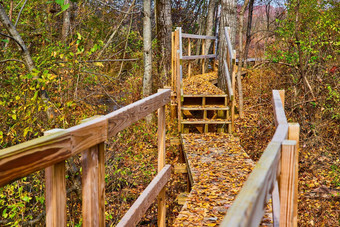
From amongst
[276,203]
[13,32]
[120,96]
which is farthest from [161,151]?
[120,96]

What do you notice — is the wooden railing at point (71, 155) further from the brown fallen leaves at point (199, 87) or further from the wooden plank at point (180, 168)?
the brown fallen leaves at point (199, 87)

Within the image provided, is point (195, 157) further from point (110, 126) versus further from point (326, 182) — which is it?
point (110, 126)

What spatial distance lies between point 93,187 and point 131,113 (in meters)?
0.90

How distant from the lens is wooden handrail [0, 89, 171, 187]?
155 cm

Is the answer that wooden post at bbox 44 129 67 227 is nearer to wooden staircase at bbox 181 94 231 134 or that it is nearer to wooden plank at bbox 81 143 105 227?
wooden plank at bbox 81 143 105 227

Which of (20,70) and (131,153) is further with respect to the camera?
(131,153)

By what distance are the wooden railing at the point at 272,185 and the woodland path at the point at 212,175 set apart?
1857mm

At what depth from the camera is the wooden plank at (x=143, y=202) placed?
118 inches

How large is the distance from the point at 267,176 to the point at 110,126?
1.41m

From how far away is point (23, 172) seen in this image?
1.63 m

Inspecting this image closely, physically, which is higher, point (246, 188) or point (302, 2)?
point (302, 2)

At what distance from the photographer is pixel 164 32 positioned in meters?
11.9

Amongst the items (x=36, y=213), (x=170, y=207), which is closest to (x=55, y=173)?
(x=36, y=213)

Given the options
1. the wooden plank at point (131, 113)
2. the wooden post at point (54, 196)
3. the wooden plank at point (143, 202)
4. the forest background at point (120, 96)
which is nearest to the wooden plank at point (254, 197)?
the wooden post at point (54, 196)
